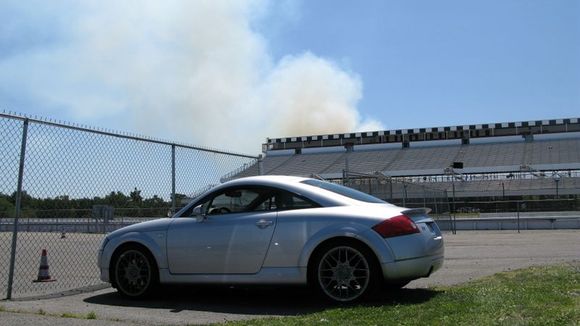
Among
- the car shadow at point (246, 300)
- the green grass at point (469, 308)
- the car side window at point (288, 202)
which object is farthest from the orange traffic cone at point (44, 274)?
the green grass at point (469, 308)

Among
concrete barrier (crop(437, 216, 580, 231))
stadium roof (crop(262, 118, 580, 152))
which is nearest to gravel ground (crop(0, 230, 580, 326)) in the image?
concrete barrier (crop(437, 216, 580, 231))

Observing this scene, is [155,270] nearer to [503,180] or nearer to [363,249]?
[363,249]

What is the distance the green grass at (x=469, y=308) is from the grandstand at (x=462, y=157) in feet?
160

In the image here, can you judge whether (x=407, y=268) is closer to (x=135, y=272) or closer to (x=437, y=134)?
(x=135, y=272)

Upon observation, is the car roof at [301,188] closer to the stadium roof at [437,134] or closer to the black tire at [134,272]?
the black tire at [134,272]

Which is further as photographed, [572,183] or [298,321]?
[572,183]

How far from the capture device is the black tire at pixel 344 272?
22.4 ft

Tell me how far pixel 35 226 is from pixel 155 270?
10.7 feet

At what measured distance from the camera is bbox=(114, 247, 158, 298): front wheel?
7934 millimetres

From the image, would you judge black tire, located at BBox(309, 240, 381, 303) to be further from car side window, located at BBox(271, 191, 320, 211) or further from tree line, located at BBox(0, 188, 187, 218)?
tree line, located at BBox(0, 188, 187, 218)

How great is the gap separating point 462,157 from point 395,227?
72.5 metres

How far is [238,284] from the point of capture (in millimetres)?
7465

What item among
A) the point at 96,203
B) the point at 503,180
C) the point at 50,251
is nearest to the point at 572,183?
the point at 503,180

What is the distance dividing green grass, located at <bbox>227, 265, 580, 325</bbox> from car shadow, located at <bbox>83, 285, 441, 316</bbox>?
0.04m
